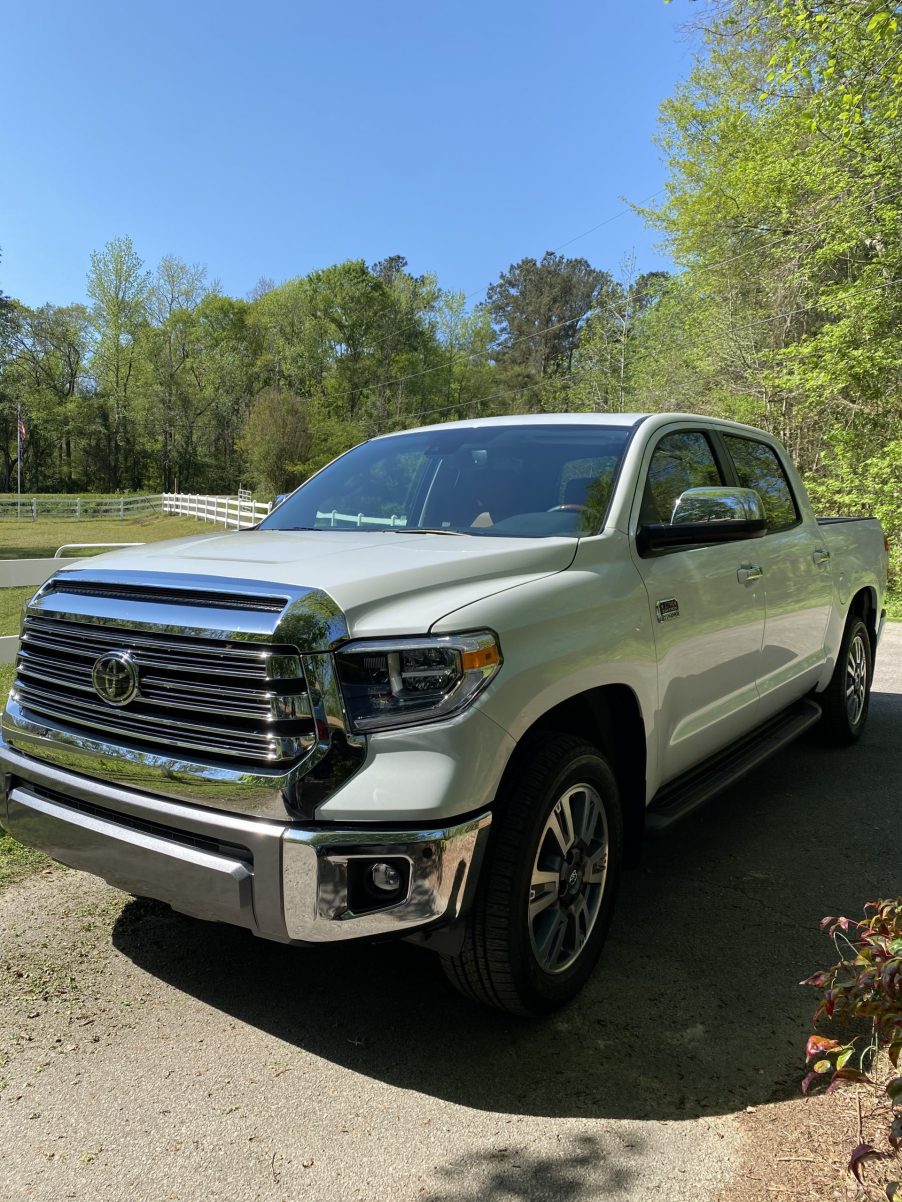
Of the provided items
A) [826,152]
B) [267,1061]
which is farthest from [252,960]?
[826,152]

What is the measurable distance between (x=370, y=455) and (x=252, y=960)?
2.37 meters

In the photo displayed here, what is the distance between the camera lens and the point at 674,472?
3.67 meters

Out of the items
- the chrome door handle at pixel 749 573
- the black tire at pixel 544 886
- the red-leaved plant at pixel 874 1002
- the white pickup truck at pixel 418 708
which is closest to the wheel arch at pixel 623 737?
the white pickup truck at pixel 418 708

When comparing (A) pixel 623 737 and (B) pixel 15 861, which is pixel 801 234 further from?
(B) pixel 15 861

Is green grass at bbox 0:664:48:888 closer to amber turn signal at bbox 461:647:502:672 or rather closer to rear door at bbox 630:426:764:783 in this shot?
amber turn signal at bbox 461:647:502:672

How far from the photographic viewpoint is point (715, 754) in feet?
12.4

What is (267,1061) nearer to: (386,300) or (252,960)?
(252,960)

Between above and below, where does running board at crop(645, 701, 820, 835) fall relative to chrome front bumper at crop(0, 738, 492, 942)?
below

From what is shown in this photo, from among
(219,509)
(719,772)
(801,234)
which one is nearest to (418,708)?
(719,772)

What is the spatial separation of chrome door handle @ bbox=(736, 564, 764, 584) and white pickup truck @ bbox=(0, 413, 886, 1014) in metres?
0.05

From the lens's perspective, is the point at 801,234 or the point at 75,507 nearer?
the point at 801,234

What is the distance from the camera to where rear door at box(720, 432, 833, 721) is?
4.15 meters

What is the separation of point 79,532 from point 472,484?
1215 inches

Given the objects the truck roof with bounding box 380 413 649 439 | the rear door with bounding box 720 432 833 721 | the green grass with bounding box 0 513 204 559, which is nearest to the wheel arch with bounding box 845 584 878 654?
the rear door with bounding box 720 432 833 721
